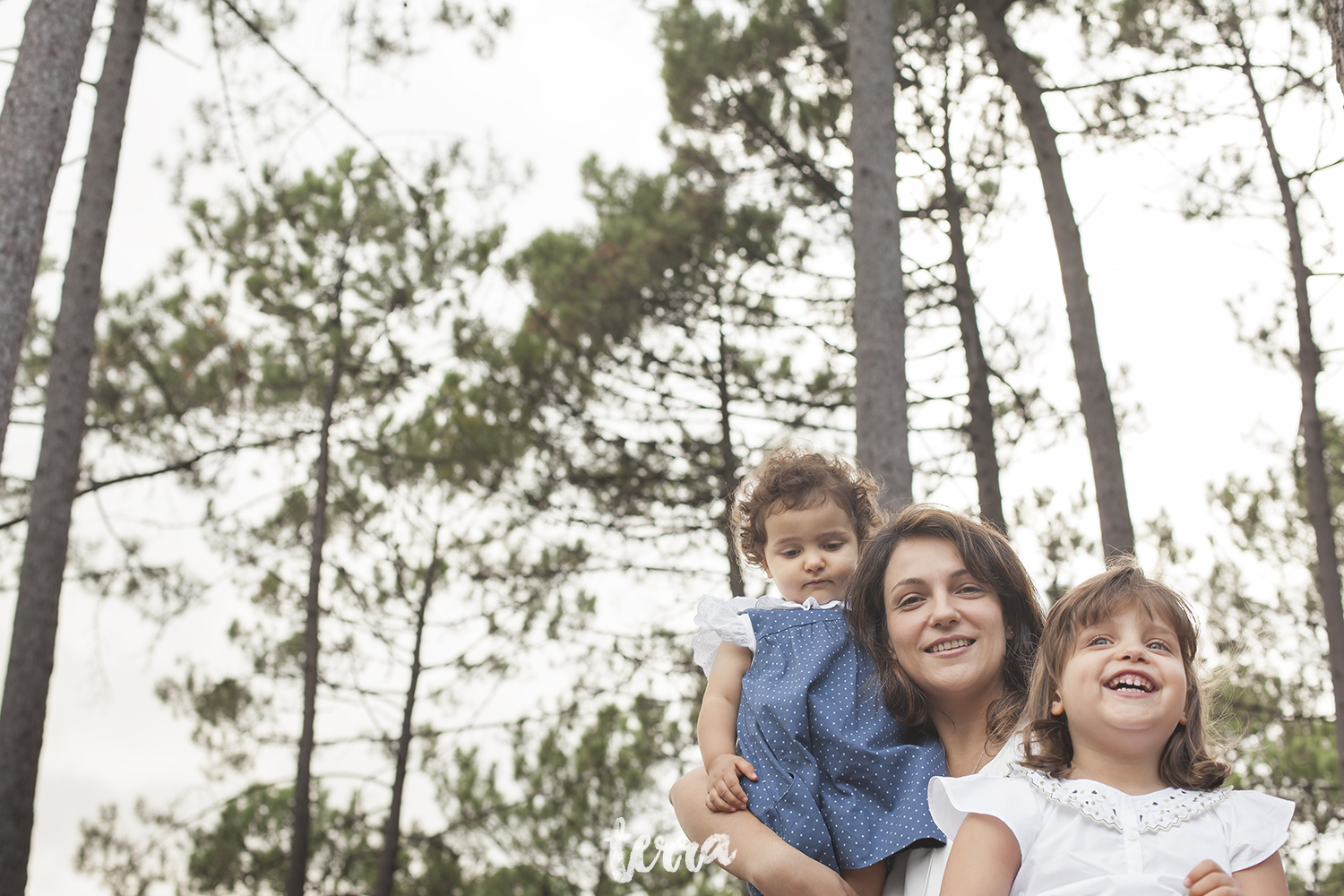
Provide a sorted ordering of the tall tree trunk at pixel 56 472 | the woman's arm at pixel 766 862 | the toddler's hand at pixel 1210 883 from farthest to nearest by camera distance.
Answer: the tall tree trunk at pixel 56 472 < the woman's arm at pixel 766 862 < the toddler's hand at pixel 1210 883

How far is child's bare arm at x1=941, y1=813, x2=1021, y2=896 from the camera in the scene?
1540 mm

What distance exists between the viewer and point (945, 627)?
1.90 meters

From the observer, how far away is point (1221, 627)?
31.3 ft

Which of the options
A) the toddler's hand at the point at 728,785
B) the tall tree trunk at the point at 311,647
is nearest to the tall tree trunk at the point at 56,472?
the tall tree trunk at the point at 311,647

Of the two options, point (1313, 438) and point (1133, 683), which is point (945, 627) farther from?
point (1313, 438)

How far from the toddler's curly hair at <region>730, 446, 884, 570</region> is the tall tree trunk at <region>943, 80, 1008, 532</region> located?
446cm

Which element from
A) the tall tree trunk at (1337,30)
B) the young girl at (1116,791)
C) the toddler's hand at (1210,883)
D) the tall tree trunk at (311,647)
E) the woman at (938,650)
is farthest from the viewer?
the tall tree trunk at (311,647)

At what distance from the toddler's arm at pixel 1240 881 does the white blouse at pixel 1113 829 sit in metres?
0.01

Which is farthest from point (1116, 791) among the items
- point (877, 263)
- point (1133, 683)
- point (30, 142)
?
point (30, 142)

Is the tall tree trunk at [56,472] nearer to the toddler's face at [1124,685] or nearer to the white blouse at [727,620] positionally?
the white blouse at [727,620]

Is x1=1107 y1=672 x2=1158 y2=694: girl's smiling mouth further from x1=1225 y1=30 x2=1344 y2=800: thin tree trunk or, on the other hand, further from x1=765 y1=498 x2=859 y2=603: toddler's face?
x1=1225 y1=30 x2=1344 y2=800: thin tree trunk

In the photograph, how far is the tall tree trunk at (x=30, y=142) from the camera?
3.55 metres

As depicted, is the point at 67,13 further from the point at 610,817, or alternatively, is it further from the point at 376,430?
the point at 610,817

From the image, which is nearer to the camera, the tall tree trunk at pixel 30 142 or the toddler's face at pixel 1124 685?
the toddler's face at pixel 1124 685
